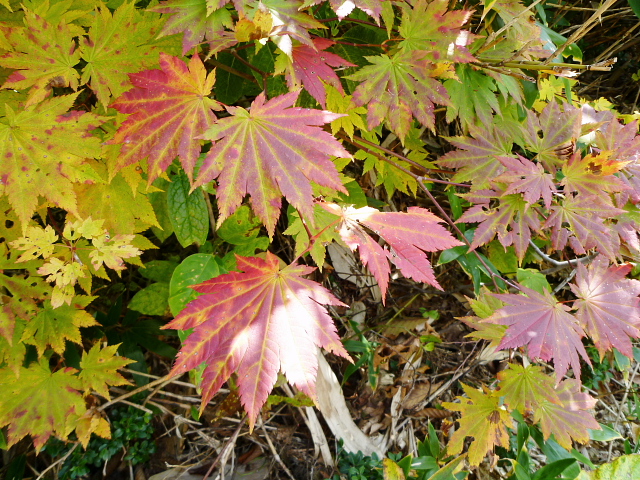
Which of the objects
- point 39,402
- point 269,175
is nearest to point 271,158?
point 269,175

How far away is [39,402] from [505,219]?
1.70 meters

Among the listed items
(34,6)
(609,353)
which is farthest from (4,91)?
(609,353)

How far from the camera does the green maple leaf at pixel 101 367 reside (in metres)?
1.47

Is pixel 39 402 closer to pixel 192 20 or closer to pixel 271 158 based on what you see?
pixel 271 158

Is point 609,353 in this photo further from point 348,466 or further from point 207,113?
point 207,113

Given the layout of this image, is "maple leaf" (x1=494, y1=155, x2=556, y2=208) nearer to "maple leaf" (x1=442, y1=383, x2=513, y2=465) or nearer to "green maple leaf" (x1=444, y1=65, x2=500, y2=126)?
"green maple leaf" (x1=444, y1=65, x2=500, y2=126)

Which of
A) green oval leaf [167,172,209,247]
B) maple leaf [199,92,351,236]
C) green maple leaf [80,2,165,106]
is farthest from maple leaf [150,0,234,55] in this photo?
green oval leaf [167,172,209,247]

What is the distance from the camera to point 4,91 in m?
1.10

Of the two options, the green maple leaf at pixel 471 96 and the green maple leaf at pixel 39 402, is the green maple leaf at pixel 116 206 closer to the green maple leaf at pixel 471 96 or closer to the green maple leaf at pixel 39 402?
the green maple leaf at pixel 39 402

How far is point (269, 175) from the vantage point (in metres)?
0.92

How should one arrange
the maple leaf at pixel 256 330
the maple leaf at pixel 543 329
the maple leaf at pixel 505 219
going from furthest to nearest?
the maple leaf at pixel 505 219 < the maple leaf at pixel 543 329 < the maple leaf at pixel 256 330

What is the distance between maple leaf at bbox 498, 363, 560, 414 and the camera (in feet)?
4.46

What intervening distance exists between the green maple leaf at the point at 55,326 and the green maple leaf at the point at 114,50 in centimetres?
72

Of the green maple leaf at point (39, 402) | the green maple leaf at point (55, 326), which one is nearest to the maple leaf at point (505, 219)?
the green maple leaf at point (55, 326)
